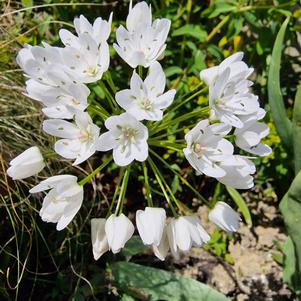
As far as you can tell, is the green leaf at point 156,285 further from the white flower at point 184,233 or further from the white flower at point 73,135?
the white flower at point 73,135

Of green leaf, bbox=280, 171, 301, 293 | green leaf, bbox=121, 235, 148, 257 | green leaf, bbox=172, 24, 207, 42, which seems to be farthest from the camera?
green leaf, bbox=172, 24, 207, 42

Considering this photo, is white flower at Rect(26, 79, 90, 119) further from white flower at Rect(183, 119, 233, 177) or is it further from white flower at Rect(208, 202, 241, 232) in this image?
white flower at Rect(208, 202, 241, 232)

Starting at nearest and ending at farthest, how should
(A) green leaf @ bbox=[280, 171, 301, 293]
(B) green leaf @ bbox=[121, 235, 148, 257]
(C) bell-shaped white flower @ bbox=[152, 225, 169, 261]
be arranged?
(C) bell-shaped white flower @ bbox=[152, 225, 169, 261], (A) green leaf @ bbox=[280, 171, 301, 293], (B) green leaf @ bbox=[121, 235, 148, 257]

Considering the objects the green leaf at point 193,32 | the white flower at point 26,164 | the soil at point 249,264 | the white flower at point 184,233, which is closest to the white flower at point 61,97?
the white flower at point 26,164

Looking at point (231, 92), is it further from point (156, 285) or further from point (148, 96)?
point (156, 285)

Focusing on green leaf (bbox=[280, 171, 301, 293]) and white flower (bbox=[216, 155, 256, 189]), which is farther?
green leaf (bbox=[280, 171, 301, 293])

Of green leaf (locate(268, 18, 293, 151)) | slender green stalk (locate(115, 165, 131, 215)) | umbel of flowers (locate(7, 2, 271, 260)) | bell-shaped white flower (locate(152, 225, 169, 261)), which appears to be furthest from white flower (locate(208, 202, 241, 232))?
green leaf (locate(268, 18, 293, 151))

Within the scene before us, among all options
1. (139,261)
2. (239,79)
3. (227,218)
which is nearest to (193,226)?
(227,218)
